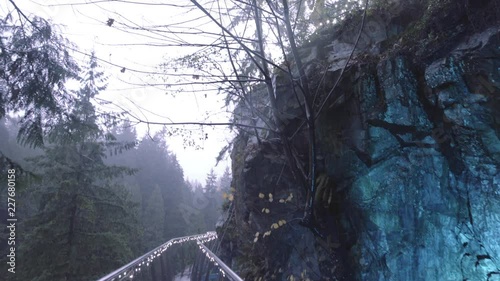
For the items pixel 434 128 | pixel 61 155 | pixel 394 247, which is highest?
pixel 61 155

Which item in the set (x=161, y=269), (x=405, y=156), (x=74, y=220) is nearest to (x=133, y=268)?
(x=161, y=269)

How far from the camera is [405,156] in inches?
173

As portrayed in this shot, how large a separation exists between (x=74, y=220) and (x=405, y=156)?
12207 mm

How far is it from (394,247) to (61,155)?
42.1ft

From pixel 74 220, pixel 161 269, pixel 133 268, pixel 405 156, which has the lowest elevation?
pixel 161 269

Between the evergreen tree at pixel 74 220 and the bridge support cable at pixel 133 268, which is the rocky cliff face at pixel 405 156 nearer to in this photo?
the bridge support cable at pixel 133 268

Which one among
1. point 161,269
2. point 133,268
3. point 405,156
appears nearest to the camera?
point 405,156

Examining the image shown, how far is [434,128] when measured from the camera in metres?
4.17

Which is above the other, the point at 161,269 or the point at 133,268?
the point at 133,268

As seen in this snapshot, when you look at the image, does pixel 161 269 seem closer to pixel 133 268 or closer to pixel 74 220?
pixel 133 268

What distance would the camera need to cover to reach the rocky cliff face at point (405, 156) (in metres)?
3.65

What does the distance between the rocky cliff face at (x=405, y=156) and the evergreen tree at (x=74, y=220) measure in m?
8.29

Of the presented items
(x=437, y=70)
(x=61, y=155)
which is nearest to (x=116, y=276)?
(x=437, y=70)

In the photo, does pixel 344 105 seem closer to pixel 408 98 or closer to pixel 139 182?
pixel 408 98
